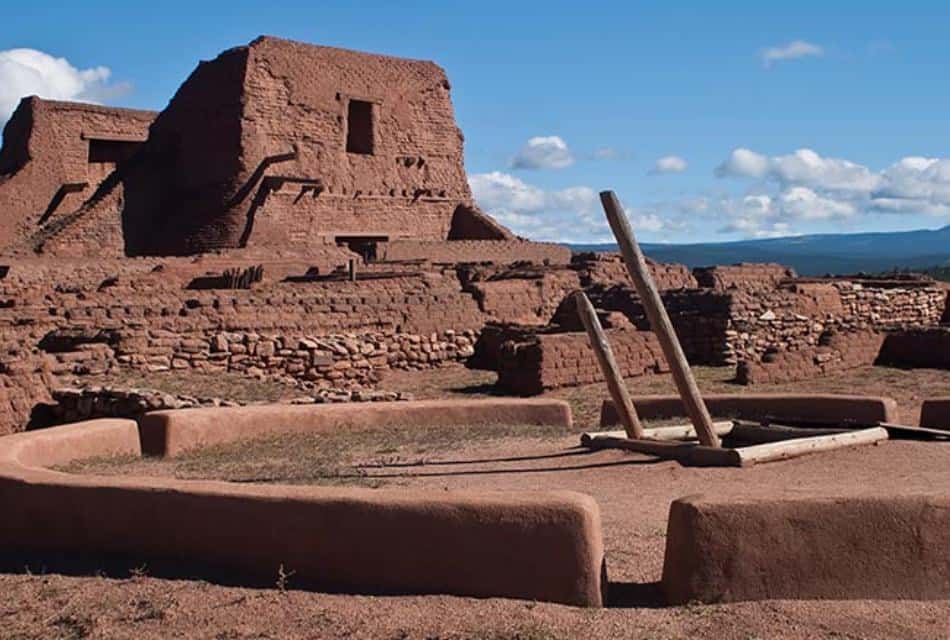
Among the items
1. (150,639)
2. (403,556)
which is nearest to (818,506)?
(403,556)

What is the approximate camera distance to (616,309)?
71.2 feet

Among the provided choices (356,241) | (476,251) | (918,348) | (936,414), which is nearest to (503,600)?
(936,414)

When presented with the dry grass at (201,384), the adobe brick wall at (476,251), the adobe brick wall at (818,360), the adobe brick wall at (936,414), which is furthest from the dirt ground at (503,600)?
the adobe brick wall at (476,251)

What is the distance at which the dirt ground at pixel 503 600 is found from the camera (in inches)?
181

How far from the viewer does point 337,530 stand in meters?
5.22

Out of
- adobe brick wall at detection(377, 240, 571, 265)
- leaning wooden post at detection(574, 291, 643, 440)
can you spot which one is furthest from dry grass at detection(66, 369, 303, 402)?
adobe brick wall at detection(377, 240, 571, 265)

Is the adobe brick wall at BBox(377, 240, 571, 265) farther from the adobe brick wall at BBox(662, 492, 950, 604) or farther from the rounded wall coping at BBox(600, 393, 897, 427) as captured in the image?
the adobe brick wall at BBox(662, 492, 950, 604)

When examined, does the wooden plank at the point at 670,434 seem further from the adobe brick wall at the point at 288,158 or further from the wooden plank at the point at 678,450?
the adobe brick wall at the point at 288,158

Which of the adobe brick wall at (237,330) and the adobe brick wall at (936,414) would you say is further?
the adobe brick wall at (237,330)

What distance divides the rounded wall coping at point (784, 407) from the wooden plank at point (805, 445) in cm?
105

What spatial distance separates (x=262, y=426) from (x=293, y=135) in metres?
21.6

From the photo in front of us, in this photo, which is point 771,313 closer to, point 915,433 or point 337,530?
point 915,433

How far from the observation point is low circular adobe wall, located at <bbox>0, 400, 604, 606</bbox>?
4.86m

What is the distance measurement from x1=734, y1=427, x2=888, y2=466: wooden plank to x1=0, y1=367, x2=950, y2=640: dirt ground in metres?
0.07
